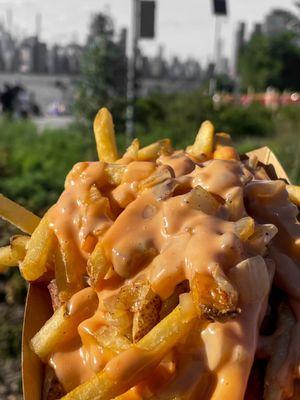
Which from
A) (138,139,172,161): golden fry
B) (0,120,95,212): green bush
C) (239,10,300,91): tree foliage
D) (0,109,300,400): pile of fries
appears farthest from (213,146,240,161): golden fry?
(239,10,300,91): tree foliage

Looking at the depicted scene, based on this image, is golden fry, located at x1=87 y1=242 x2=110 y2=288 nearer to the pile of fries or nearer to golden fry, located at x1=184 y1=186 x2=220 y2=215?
the pile of fries

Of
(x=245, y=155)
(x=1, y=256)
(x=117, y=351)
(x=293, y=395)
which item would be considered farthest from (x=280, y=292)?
(x=1, y=256)

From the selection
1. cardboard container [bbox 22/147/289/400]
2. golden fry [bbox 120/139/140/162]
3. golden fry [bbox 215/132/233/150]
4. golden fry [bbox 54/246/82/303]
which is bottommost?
cardboard container [bbox 22/147/289/400]

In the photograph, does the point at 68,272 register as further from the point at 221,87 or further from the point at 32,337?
the point at 221,87

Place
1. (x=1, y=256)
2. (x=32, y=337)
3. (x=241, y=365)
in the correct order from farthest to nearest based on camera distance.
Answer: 1. (x=1, y=256)
2. (x=32, y=337)
3. (x=241, y=365)

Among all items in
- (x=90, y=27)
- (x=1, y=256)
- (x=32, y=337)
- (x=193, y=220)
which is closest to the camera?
(x=193, y=220)

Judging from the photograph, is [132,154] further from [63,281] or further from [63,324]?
[63,324]
